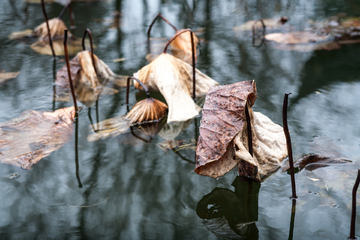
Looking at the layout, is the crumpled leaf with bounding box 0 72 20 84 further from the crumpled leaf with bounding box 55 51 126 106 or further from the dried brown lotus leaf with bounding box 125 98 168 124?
the dried brown lotus leaf with bounding box 125 98 168 124

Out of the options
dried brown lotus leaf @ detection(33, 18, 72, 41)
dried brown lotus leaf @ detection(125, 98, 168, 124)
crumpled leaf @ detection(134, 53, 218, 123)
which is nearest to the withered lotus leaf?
crumpled leaf @ detection(134, 53, 218, 123)

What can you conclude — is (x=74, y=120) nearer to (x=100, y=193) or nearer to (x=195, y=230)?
(x=100, y=193)

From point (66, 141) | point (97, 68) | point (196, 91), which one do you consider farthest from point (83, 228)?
point (97, 68)

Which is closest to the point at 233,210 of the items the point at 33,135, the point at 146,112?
the point at 146,112

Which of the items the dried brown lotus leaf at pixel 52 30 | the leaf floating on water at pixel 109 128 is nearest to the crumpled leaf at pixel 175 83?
the leaf floating on water at pixel 109 128

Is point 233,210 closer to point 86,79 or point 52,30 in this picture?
point 86,79

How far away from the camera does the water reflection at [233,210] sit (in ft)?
3.55

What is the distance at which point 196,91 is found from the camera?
1.96m

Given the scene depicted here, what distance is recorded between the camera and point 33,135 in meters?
1.54

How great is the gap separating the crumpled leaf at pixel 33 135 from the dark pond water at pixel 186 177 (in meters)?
0.05

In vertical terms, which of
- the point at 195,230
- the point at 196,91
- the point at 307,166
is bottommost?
the point at 195,230

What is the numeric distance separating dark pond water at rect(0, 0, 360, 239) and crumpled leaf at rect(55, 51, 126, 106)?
0.09m

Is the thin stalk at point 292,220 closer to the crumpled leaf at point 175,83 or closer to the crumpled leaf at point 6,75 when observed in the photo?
the crumpled leaf at point 175,83

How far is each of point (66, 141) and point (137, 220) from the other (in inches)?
24.9
